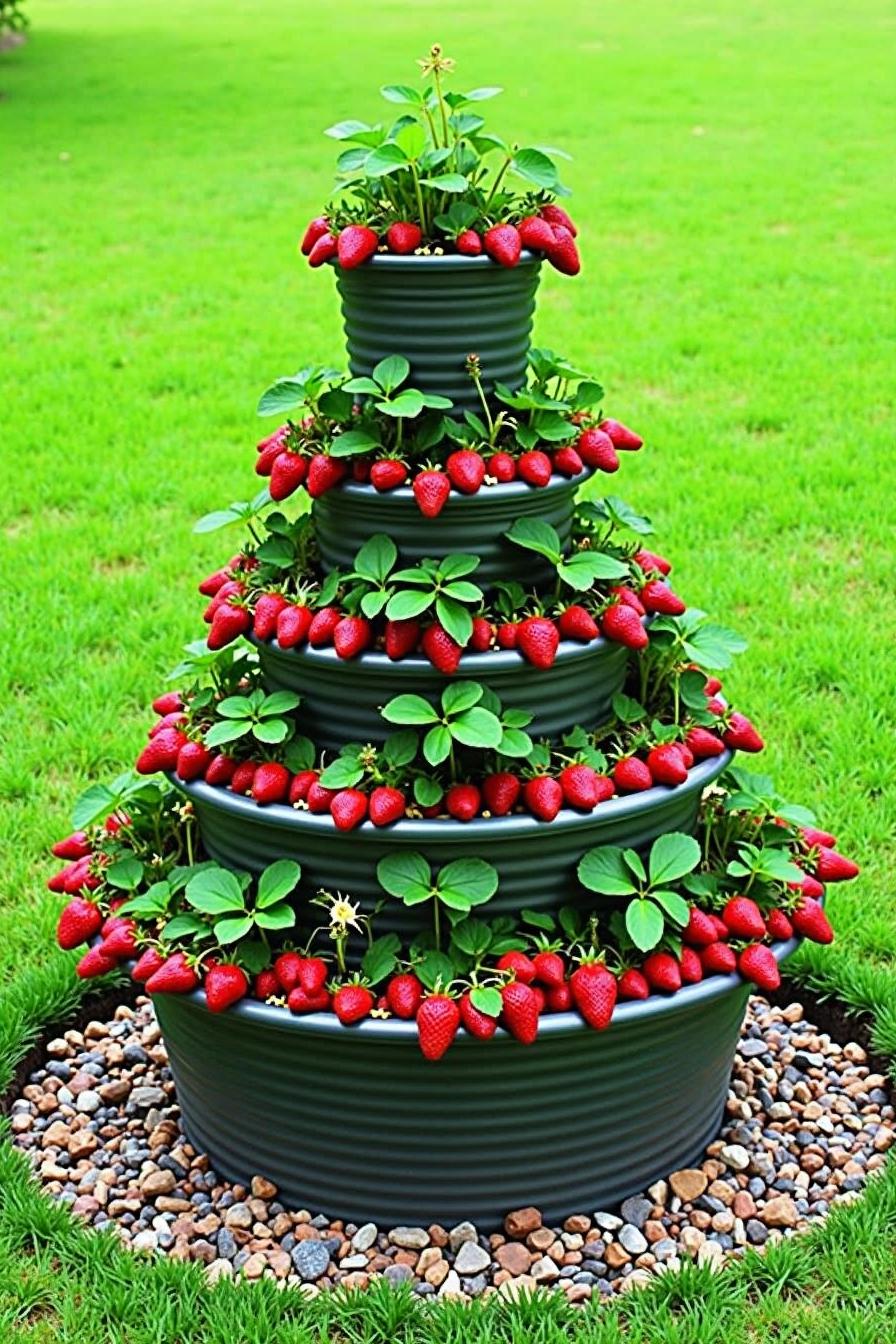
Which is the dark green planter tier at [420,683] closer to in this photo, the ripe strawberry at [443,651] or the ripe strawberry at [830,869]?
the ripe strawberry at [443,651]

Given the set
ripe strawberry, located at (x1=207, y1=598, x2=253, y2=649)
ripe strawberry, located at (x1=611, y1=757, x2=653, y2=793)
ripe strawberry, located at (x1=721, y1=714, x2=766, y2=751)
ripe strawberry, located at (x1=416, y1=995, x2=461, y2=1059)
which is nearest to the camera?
ripe strawberry, located at (x1=416, y1=995, x2=461, y2=1059)

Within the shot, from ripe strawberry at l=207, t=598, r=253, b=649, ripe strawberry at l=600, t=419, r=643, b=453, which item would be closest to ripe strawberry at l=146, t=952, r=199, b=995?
ripe strawberry at l=207, t=598, r=253, b=649

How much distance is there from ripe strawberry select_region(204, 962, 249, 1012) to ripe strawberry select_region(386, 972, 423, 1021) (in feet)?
0.82

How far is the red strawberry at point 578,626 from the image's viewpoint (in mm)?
2939

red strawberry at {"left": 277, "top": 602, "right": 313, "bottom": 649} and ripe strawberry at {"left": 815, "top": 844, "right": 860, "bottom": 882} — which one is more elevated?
red strawberry at {"left": 277, "top": 602, "right": 313, "bottom": 649}

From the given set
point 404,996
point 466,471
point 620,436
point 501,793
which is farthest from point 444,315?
point 404,996

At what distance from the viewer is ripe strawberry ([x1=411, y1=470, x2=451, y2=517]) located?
9.20ft

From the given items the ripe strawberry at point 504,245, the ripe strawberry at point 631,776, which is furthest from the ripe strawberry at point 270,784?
the ripe strawberry at point 504,245

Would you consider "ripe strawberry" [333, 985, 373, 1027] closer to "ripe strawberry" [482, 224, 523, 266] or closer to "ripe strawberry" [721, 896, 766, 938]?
"ripe strawberry" [721, 896, 766, 938]

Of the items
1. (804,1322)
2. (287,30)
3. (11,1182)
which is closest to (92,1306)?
(11,1182)

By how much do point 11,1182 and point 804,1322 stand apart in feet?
4.77

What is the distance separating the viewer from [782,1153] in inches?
132

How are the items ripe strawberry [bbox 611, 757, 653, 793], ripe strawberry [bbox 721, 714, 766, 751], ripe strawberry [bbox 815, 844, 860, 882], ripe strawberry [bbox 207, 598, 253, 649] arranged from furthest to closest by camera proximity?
ripe strawberry [bbox 815, 844, 860, 882], ripe strawberry [bbox 721, 714, 766, 751], ripe strawberry [bbox 207, 598, 253, 649], ripe strawberry [bbox 611, 757, 653, 793]

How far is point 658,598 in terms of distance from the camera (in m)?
3.11
